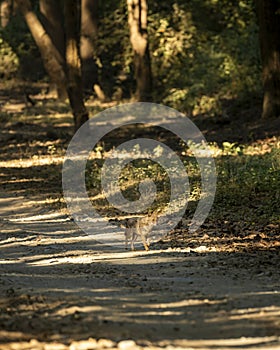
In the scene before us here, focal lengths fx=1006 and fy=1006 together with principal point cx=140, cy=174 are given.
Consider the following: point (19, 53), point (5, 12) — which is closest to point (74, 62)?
point (19, 53)

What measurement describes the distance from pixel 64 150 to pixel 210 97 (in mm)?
8582

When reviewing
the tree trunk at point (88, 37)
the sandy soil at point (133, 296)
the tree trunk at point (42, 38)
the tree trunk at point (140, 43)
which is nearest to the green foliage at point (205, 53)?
the tree trunk at point (140, 43)

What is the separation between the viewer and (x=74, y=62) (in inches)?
1008

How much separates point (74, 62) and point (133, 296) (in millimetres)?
16883

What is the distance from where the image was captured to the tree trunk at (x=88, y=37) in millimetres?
38188

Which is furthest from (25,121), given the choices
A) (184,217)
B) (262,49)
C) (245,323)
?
(245,323)

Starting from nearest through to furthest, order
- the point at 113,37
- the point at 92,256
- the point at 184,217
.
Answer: the point at 92,256, the point at 184,217, the point at 113,37

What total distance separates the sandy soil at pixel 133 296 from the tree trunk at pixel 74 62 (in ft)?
39.4

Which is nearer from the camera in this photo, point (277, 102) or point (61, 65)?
point (277, 102)

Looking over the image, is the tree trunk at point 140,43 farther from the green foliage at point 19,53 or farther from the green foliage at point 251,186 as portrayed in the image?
the green foliage at point 251,186

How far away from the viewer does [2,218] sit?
1602 centimetres

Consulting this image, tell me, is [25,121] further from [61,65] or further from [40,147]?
[40,147]

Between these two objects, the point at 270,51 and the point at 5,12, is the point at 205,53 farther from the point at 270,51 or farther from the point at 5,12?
the point at 5,12

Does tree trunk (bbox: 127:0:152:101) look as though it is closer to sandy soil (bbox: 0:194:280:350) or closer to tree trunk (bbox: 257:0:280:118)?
tree trunk (bbox: 257:0:280:118)
